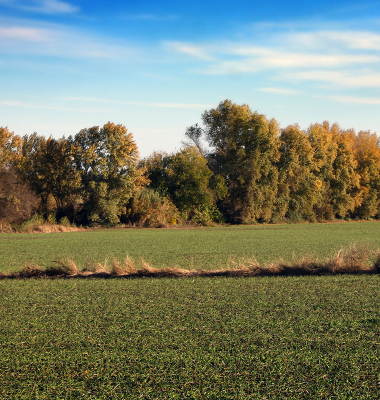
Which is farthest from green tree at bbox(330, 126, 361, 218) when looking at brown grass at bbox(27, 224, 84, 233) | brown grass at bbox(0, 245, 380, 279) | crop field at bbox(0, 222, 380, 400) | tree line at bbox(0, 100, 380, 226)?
crop field at bbox(0, 222, 380, 400)

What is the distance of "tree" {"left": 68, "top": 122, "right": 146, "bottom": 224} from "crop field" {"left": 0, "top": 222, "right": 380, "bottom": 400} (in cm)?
3362

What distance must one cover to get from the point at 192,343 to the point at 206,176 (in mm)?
44706

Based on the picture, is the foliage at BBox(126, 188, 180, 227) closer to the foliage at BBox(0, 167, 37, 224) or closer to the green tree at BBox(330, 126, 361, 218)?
the foliage at BBox(0, 167, 37, 224)

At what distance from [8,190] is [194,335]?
37.1 m

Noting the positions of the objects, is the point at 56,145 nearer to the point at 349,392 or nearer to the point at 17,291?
the point at 17,291

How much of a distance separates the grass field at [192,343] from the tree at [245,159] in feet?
140

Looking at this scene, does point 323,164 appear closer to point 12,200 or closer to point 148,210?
point 148,210

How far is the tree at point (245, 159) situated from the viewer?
52844mm

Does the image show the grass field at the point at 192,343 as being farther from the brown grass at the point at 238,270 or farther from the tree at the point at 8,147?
the tree at the point at 8,147

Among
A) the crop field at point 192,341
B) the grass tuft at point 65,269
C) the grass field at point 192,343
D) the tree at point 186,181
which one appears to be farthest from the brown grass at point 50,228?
the grass field at point 192,343

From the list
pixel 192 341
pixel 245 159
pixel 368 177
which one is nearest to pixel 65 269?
pixel 192 341

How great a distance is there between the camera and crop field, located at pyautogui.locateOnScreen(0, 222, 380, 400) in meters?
4.98

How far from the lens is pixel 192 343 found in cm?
645

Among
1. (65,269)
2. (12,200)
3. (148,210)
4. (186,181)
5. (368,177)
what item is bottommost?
(65,269)
